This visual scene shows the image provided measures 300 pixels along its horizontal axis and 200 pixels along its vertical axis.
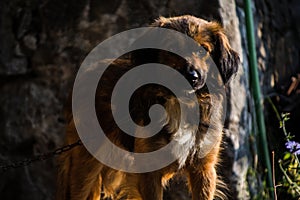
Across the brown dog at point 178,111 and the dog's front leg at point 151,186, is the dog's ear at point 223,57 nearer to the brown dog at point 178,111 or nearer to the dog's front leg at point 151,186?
the brown dog at point 178,111

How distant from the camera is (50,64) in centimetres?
668

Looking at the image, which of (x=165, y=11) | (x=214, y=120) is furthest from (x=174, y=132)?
(x=165, y=11)

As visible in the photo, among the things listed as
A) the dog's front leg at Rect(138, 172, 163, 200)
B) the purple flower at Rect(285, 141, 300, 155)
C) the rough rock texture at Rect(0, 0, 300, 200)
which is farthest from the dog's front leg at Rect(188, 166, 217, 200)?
the rough rock texture at Rect(0, 0, 300, 200)

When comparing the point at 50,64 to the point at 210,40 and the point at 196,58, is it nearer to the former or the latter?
the point at 210,40

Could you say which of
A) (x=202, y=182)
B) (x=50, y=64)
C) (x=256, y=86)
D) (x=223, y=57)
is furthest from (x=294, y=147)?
(x=50, y=64)

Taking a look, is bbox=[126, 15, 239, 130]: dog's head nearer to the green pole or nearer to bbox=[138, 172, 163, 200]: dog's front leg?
bbox=[138, 172, 163, 200]: dog's front leg

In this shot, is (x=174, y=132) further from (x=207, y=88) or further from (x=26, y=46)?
(x=26, y=46)

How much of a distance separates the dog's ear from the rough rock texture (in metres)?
1.10

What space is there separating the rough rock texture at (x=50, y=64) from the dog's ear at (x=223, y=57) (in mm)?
1101

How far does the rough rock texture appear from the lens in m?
6.24

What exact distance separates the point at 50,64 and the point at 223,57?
2.31 metres

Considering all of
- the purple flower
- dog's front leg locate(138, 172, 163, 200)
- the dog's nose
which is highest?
the dog's nose

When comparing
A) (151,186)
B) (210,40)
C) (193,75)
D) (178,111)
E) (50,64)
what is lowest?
(151,186)

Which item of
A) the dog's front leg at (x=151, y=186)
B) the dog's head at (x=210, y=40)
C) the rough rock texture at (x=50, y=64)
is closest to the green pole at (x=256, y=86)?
the rough rock texture at (x=50, y=64)
